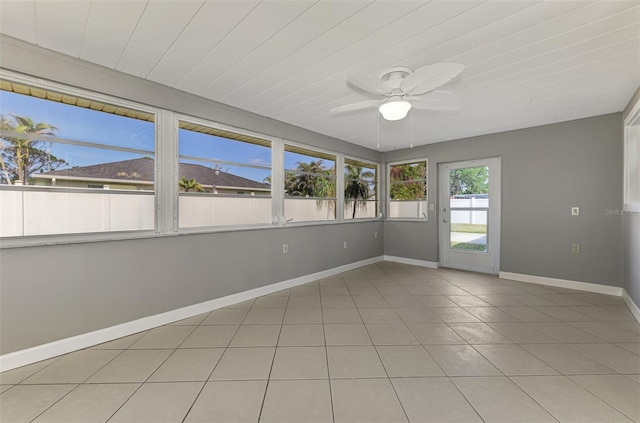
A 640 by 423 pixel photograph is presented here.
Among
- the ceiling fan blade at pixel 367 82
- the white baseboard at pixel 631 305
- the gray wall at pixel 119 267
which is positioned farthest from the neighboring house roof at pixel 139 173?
the white baseboard at pixel 631 305

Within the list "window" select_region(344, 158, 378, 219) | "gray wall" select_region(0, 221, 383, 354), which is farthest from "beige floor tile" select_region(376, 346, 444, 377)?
"window" select_region(344, 158, 378, 219)

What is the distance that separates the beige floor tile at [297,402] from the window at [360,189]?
11.6ft

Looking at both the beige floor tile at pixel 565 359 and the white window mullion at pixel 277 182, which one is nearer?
the beige floor tile at pixel 565 359

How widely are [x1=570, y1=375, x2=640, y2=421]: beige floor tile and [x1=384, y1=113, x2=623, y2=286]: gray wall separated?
2.57 meters

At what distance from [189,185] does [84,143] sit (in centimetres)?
96

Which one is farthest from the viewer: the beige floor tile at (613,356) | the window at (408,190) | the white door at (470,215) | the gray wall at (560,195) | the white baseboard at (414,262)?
the window at (408,190)

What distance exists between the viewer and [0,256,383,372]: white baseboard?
2.00 metres

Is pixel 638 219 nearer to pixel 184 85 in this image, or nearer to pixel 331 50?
pixel 331 50

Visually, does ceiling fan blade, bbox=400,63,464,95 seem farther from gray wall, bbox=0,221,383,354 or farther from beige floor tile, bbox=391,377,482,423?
gray wall, bbox=0,221,383,354

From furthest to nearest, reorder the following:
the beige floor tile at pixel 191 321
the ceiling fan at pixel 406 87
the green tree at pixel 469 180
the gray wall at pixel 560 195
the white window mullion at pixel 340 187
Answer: the white window mullion at pixel 340 187
the green tree at pixel 469 180
the gray wall at pixel 560 195
the beige floor tile at pixel 191 321
the ceiling fan at pixel 406 87

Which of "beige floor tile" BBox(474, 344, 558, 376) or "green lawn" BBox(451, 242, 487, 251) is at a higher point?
"green lawn" BBox(451, 242, 487, 251)

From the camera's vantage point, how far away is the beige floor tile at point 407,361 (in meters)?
1.91

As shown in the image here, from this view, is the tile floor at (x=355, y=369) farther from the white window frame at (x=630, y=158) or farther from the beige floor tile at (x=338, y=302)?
the white window frame at (x=630, y=158)

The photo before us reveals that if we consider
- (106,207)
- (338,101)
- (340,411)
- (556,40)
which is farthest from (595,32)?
(106,207)
